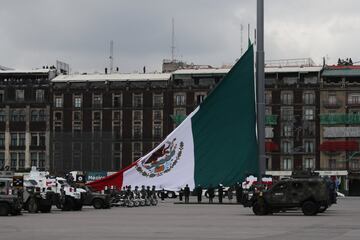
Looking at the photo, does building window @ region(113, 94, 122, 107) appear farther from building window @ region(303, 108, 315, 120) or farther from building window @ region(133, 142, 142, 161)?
building window @ region(303, 108, 315, 120)

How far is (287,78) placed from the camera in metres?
128

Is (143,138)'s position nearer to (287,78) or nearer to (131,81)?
(131,81)

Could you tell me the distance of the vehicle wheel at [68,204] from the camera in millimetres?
52125

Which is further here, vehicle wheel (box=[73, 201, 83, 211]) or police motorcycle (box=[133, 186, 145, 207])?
police motorcycle (box=[133, 186, 145, 207])

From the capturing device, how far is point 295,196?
43.8 meters

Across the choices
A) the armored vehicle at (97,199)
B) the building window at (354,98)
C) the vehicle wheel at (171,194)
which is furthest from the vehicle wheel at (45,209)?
the building window at (354,98)

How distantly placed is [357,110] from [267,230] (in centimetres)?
9781

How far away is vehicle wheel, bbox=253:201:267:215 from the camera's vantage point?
44375mm

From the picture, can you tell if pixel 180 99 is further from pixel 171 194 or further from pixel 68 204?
pixel 68 204

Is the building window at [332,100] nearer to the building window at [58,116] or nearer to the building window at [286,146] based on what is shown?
the building window at [286,146]

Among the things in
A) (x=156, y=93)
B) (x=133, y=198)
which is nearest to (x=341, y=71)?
(x=156, y=93)

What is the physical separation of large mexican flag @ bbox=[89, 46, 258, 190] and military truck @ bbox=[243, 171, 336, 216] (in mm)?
10289

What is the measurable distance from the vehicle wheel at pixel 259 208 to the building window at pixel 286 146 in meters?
84.0

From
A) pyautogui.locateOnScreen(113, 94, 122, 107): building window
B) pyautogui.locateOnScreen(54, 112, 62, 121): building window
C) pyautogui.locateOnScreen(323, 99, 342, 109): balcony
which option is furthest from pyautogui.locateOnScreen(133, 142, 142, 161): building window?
pyautogui.locateOnScreen(323, 99, 342, 109): balcony
